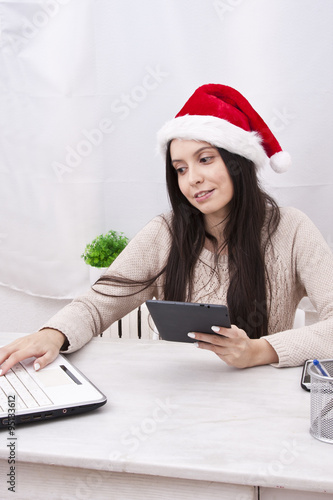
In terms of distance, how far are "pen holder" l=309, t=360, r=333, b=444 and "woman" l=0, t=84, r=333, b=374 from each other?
0.52 meters

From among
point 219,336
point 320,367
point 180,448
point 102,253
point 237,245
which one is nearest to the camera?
point 180,448

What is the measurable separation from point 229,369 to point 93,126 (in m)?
1.56

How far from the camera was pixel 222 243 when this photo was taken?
4.83ft

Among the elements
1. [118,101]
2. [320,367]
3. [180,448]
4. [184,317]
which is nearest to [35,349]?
[184,317]

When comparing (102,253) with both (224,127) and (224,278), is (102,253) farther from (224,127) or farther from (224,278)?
(224,127)

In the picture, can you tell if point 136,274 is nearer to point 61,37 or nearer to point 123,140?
point 123,140

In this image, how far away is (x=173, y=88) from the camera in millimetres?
2150

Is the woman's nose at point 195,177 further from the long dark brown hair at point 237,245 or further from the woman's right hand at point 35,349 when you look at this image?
the woman's right hand at point 35,349

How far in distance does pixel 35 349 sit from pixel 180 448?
1.39 ft

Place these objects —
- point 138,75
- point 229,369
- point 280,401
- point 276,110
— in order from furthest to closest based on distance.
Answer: point 138,75 → point 276,110 → point 229,369 → point 280,401

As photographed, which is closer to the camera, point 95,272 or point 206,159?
point 206,159

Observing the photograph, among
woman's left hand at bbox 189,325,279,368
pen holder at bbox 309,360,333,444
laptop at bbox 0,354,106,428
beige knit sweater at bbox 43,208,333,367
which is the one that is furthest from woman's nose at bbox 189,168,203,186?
pen holder at bbox 309,360,333,444

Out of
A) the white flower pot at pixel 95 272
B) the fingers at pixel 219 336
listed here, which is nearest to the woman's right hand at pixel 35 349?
the fingers at pixel 219 336

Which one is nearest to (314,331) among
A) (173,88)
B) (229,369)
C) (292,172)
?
(229,369)
